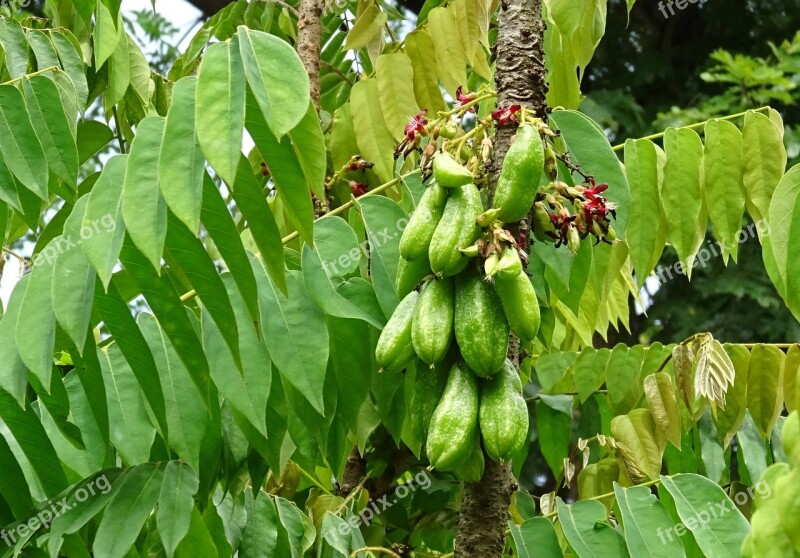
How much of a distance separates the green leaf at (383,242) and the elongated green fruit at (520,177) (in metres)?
0.29

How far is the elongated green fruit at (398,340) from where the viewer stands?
1498mm

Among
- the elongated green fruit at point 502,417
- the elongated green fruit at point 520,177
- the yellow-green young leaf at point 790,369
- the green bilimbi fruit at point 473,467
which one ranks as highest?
the elongated green fruit at point 520,177

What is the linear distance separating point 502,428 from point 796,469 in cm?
59

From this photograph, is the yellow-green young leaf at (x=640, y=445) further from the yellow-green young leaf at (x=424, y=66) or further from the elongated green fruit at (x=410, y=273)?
the yellow-green young leaf at (x=424, y=66)

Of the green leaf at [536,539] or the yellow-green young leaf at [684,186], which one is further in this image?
the yellow-green young leaf at [684,186]

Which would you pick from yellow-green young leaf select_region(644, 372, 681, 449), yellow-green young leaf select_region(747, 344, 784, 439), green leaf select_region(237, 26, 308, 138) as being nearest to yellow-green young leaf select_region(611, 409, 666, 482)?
yellow-green young leaf select_region(644, 372, 681, 449)

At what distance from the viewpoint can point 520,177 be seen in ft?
4.77

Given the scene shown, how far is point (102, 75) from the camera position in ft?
7.91

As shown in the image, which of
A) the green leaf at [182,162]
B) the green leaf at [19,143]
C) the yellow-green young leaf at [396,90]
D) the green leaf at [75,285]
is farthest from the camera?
the yellow-green young leaf at [396,90]

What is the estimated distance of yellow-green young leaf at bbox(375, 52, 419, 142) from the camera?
221cm

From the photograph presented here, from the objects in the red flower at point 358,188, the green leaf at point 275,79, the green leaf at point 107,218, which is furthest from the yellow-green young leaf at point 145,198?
the red flower at point 358,188

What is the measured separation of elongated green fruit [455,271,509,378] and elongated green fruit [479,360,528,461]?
5 centimetres

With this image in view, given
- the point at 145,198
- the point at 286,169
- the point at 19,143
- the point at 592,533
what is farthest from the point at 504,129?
the point at 19,143

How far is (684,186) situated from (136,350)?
1155mm
